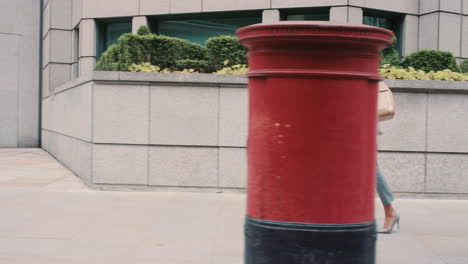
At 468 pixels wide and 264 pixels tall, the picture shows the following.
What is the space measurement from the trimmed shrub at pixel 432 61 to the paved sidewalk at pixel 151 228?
10.1 feet

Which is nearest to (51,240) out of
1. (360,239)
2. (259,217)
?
(259,217)

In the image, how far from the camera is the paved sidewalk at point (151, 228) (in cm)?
499

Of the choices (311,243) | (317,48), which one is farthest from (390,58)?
(311,243)

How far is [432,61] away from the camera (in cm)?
1072

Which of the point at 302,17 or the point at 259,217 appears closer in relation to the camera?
the point at 259,217

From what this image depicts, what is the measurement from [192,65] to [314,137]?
23.8ft

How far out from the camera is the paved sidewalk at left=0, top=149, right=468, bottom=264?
4992mm

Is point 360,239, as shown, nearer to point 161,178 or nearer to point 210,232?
point 210,232

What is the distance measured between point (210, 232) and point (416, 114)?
4091mm

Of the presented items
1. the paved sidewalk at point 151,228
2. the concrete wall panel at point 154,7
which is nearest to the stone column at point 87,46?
the concrete wall panel at point 154,7

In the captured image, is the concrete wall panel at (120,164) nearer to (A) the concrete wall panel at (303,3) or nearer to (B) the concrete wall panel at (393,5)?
(A) the concrete wall panel at (303,3)

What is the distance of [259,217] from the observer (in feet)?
9.68

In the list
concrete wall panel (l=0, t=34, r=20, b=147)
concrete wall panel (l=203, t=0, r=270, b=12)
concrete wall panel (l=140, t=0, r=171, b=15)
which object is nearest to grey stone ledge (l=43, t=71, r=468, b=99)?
concrete wall panel (l=203, t=0, r=270, b=12)

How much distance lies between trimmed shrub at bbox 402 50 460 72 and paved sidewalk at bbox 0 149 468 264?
10.1ft
